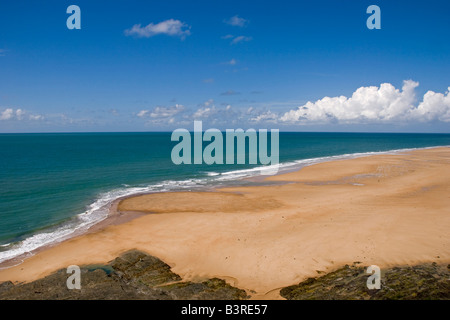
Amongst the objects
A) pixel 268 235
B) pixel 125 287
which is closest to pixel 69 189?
pixel 125 287

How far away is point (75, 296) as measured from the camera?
12.1 metres

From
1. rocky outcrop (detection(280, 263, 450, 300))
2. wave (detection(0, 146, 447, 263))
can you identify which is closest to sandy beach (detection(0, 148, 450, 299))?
rocky outcrop (detection(280, 263, 450, 300))

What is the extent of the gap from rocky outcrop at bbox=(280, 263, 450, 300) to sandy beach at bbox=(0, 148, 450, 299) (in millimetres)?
845

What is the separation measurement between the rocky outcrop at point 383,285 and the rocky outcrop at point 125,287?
3.24 meters

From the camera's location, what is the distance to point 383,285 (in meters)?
12.6

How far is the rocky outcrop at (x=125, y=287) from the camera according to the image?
12.2 m

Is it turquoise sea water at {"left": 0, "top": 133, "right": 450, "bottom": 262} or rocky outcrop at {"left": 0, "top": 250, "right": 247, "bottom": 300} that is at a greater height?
turquoise sea water at {"left": 0, "top": 133, "right": 450, "bottom": 262}

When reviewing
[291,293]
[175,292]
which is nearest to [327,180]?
[291,293]

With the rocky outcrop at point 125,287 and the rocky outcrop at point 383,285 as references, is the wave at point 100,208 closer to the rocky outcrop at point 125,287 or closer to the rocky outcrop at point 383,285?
the rocky outcrop at point 125,287

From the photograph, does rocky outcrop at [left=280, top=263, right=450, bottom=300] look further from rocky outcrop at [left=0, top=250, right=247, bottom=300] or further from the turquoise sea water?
the turquoise sea water

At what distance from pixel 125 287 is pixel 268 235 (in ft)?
34.5

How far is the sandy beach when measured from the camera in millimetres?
15383

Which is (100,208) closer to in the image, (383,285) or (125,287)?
(125,287)
